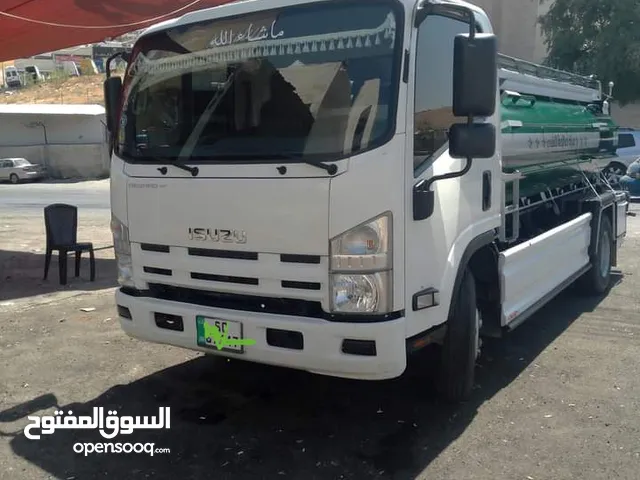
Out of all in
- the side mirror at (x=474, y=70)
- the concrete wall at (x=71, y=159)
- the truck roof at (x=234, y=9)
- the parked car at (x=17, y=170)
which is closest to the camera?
the side mirror at (x=474, y=70)

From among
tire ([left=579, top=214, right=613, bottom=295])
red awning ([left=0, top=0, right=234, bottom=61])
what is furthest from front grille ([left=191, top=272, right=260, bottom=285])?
red awning ([left=0, top=0, right=234, bottom=61])

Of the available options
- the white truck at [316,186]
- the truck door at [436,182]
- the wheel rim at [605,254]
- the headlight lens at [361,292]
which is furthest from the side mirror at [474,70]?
the wheel rim at [605,254]

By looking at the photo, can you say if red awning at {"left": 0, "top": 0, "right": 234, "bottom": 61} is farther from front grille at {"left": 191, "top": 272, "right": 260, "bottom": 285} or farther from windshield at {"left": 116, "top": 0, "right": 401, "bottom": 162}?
front grille at {"left": 191, "top": 272, "right": 260, "bottom": 285}

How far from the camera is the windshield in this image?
3938mm

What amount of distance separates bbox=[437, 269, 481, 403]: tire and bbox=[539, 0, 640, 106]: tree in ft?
90.1

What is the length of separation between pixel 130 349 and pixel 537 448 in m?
3.55

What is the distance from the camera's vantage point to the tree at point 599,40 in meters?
30.0

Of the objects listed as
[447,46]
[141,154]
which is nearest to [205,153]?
[141,154]

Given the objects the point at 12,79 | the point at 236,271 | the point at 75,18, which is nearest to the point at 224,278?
the point at 236,271

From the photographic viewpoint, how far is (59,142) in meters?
37.6

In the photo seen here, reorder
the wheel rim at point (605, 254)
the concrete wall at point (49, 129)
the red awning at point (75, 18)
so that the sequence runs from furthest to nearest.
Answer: the concrete wall at point (49, 129)
the red awning at point (75, 18)
the wheel rim at point (605, 254)

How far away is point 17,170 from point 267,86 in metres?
32.9

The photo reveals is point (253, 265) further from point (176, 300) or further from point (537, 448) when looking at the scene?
point (537, 448)

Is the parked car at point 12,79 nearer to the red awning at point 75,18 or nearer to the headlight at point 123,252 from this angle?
the red awning at point 75,18
